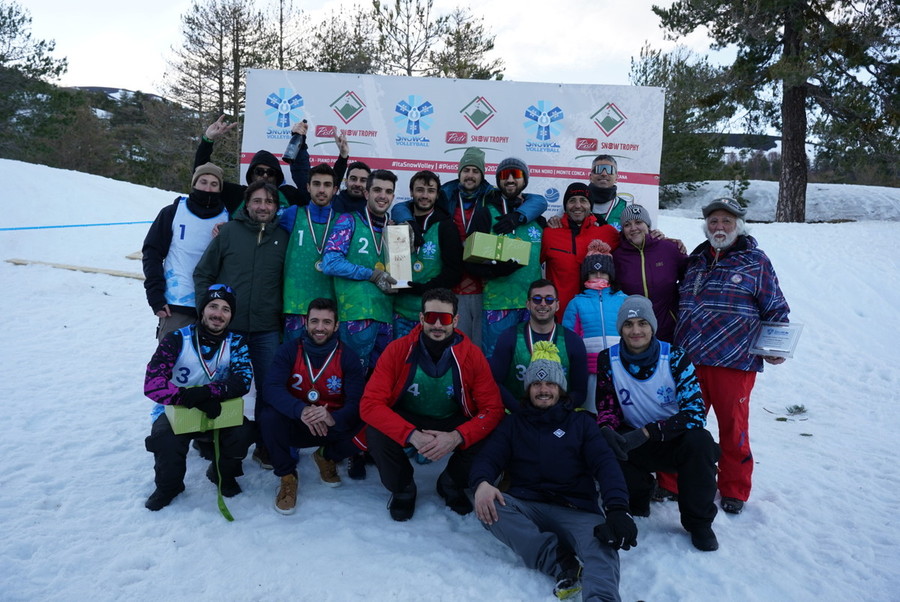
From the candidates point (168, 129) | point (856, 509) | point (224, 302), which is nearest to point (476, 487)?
point (224, 302)

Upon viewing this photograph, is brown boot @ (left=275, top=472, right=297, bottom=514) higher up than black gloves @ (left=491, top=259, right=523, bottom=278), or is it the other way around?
black gloves @ (left=491, top=259, right=523, bottom=278)

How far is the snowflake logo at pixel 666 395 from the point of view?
3.36 m

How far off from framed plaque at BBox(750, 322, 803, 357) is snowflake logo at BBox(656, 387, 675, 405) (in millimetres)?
669

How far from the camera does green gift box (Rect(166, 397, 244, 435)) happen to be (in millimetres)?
3322

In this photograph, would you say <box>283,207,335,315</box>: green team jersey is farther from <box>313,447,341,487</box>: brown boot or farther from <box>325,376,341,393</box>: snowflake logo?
<box>313,447,341,487</box>: brown boot

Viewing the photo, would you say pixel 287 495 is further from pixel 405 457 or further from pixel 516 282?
pixel 516 282

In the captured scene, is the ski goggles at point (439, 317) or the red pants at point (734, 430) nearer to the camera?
the ski goggles at point (439, 317)

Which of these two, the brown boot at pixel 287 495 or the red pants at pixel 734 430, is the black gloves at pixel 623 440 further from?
the brown boot at pixel 287 495

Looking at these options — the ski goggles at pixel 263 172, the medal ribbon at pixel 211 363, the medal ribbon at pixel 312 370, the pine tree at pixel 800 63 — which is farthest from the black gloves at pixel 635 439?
the pine tree at pixel 800 63

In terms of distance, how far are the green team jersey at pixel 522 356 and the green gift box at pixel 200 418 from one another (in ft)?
5.67

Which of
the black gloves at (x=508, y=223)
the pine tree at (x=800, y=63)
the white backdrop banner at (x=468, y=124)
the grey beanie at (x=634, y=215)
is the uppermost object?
the pine tree at (x=800, y=63)

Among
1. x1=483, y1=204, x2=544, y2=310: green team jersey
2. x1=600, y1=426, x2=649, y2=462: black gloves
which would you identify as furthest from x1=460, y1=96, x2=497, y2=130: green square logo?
x1=600, y1=426, x2=649, y2=462: black gloves

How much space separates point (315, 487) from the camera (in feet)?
12.3

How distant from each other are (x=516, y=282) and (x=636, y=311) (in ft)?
3.46
